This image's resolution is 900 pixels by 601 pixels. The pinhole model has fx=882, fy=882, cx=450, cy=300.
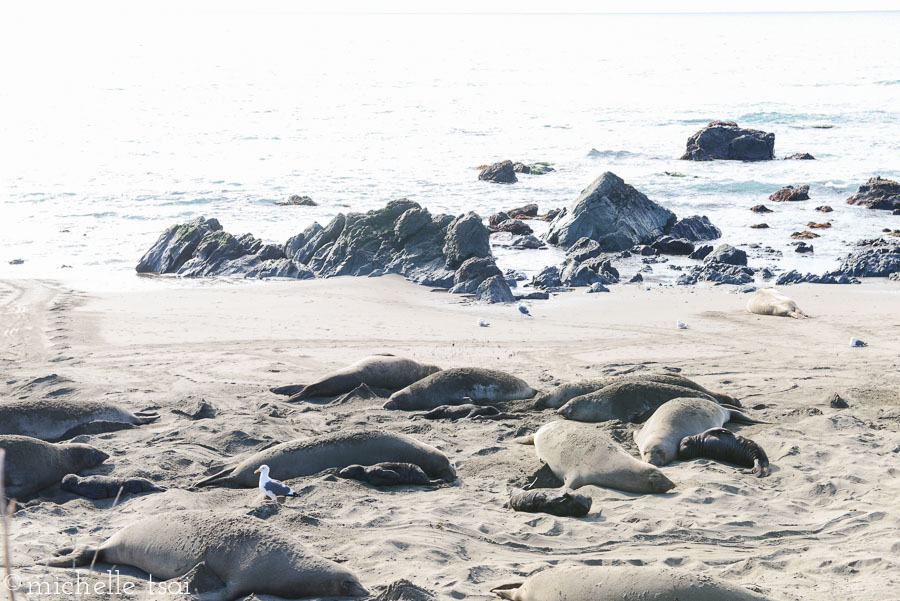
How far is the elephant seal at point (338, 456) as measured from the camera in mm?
6602

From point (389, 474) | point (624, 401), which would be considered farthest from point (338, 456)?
point (624, 401)

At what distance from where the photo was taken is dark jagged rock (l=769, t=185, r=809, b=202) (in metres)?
24.6

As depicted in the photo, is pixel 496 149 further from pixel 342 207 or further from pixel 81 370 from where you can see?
pixel 81 370

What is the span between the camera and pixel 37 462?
21.2 feet

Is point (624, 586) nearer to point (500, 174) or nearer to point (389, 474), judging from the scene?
point (389, 474)

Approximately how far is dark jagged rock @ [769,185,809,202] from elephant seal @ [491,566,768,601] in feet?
72.7

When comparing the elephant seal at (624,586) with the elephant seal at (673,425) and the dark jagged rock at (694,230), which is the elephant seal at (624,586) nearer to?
the elephant seal at (673,425)

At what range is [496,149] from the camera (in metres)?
36.6

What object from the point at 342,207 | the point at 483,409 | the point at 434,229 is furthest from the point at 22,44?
the point at 483,409

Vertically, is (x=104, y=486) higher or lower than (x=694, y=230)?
higher

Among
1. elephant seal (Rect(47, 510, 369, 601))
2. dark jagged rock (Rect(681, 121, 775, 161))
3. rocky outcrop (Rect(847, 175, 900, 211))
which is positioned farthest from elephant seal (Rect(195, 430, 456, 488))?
dark jagged rock (Rect(681, 121, 775, 161))

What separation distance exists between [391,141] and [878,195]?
2137 centimetres

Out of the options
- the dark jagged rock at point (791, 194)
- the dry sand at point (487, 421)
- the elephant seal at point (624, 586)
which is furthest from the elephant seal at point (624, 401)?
the dark jagged rock at point (791, 194)

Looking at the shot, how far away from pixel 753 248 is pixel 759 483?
13225 mm
